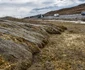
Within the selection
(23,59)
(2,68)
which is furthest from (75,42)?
(2,68)

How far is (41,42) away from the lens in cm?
2656

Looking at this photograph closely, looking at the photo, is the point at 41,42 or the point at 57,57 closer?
the point at 57,57

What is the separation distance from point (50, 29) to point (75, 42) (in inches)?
400

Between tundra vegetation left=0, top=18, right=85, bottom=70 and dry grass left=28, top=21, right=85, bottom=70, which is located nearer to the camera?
tundra vegetation left=0, top=18, right=85, bottom=70

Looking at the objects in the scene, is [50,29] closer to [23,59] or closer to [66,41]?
[66,41]

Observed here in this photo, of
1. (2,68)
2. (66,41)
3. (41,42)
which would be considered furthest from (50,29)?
(2,68)

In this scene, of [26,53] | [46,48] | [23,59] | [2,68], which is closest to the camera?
[2,68]

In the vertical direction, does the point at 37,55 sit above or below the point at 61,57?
above

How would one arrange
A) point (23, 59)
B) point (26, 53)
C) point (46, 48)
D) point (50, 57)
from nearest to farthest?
point (23, 59)
point (26, 53)
point (50, 57)
point (46, 48)

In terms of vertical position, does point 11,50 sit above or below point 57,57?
above

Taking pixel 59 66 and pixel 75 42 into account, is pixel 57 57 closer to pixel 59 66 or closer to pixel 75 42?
pixel 59 66

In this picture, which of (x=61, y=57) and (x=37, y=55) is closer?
(x=61, y=57)

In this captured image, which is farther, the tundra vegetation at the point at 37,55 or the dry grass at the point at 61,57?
the dry grass at the point at 61,57

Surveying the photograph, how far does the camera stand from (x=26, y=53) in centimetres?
2055
